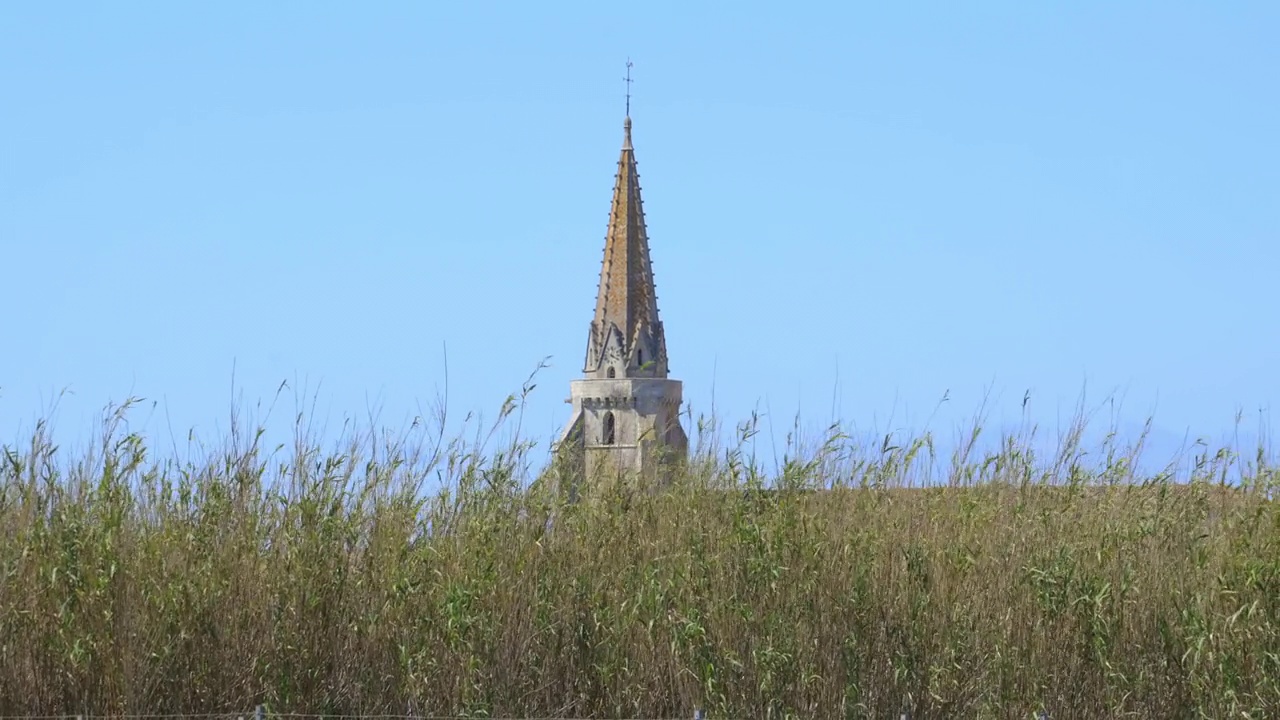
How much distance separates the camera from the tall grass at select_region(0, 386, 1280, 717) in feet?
22.8

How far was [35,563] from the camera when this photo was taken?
695 centimetres

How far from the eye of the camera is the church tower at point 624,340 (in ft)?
172

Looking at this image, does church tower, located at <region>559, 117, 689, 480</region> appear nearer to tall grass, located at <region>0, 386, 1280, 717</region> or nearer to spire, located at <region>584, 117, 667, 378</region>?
spire, located at <region>584, 117, 667, 378</region>

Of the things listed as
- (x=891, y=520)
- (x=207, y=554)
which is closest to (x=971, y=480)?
(x=891, y=520)

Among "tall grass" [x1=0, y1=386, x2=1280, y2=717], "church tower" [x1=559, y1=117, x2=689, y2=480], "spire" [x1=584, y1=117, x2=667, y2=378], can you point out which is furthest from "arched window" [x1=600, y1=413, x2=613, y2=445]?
"tall grass" [x1=0, y1=386, x2=1280, y2=717]

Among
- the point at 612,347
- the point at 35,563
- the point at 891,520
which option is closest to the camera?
the point at 35,563

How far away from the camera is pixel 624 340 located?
173 feet

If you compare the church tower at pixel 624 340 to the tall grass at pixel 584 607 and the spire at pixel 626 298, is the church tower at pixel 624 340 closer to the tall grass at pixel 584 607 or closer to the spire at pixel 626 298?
the spire at pixel 626 298

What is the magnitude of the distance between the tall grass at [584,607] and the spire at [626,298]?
146ft

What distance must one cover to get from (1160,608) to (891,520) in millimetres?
1075

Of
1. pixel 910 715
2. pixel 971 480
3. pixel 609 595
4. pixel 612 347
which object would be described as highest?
pixel 612 347

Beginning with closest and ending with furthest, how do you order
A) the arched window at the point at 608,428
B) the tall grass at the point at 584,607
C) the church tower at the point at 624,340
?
1. the tall grass at the point at 584,607
2. the church tower at the point at 624,340
3. the arched window at the point at 608,428

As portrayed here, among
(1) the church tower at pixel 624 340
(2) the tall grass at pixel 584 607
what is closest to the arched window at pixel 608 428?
(1) the church tower at pixel 624 340

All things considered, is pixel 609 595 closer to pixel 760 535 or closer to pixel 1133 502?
pixel 760 535
